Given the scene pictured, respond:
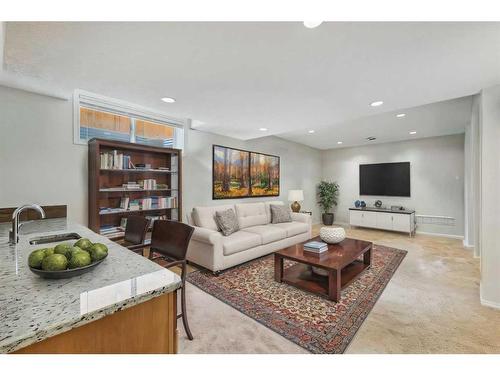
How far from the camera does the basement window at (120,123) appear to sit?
2865 millimetres

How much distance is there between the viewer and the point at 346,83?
2170 millimetres

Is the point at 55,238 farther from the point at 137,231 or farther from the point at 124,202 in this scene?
the point at 124,202

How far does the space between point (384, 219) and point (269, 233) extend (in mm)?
3503

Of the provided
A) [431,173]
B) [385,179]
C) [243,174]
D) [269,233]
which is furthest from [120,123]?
[431,173]

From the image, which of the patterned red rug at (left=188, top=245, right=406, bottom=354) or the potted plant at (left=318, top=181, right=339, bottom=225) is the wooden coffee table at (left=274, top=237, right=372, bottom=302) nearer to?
Answer: the patterned red rug at (left=188, top=245, right=406, bottom=354)

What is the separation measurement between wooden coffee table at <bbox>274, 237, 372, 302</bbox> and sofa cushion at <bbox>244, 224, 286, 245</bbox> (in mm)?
616

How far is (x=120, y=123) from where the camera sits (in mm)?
3223

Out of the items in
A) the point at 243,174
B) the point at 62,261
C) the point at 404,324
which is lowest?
the point at 404,324

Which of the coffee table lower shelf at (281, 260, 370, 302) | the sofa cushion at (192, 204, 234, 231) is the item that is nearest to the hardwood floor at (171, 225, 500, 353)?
the coffee table lower shelf at (281, 260, 370, 302)

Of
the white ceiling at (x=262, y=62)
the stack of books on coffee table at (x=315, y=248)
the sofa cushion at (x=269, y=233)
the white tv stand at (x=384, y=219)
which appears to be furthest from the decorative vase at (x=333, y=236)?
the white tv stand at (x=384, y=219)

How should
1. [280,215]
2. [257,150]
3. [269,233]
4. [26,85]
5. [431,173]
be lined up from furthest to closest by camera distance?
[431,173] → [257,150] → [280,215] → [269,233] → [26,85]

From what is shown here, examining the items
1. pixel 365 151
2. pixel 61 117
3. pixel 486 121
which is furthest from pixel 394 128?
pixel 61 117

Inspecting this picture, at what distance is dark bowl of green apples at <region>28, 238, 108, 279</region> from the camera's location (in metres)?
0.89

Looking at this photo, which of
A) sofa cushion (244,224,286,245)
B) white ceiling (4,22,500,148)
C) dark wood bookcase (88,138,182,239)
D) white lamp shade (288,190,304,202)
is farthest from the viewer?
white lamp shade (288,190,304,202)
